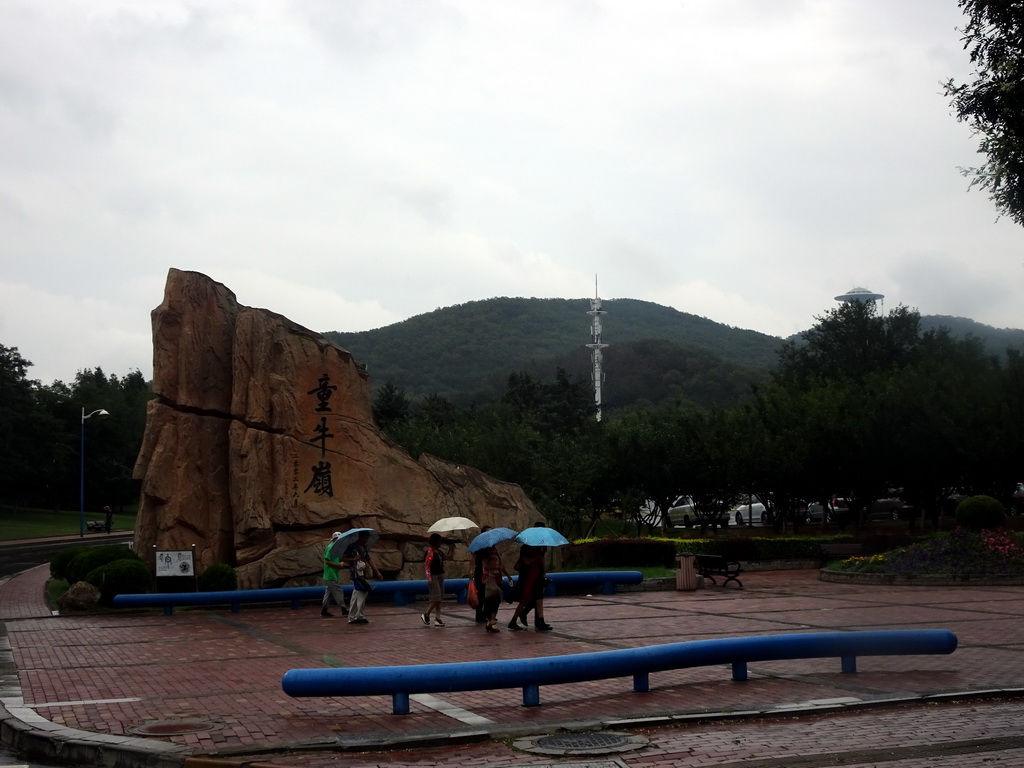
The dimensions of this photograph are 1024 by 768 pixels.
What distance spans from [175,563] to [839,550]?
17.8 meters

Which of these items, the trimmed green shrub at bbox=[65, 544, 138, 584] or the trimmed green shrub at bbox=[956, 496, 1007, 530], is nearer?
the trimmed green shrub at bbox=[65, 544, 138, 584]

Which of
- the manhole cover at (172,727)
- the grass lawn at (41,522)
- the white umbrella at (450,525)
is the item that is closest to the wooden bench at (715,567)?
the white umbrella at (450,525)

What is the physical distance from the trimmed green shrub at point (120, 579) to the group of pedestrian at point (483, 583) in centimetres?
445

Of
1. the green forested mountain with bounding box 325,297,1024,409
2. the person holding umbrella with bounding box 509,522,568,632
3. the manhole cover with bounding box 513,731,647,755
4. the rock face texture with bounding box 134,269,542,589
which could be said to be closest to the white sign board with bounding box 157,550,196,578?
the rock face texture with bounding box 134,269,542,589

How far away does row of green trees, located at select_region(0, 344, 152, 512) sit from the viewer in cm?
6606

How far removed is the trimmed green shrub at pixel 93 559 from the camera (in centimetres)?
2297

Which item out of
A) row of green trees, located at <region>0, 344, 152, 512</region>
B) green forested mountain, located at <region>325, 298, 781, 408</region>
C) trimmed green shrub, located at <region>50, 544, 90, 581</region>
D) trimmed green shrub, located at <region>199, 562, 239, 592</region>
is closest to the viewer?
trimmed green shrub, located at <region>199, 562, 239, 592</region>

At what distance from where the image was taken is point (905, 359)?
218 ft

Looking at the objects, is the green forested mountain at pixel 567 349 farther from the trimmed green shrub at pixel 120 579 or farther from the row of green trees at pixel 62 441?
the trimmed green shrub at pixel 120 579

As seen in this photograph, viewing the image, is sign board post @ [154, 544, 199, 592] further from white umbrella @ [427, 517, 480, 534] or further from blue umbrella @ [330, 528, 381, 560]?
white umbrella @ [427, 517, 480, 534]

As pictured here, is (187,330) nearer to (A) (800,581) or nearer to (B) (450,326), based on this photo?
(A) (800,581)

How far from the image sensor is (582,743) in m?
8.82

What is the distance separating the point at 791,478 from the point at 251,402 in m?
22.0

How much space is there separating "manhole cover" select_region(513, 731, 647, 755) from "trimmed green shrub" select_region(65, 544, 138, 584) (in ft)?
51.6
